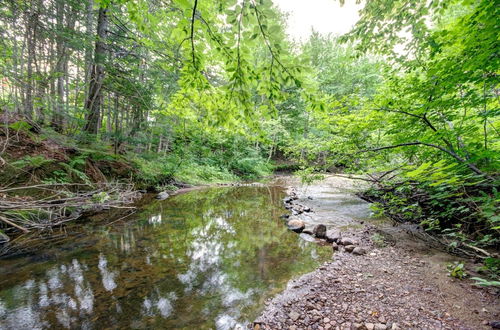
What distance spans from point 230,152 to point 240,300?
16151 mm

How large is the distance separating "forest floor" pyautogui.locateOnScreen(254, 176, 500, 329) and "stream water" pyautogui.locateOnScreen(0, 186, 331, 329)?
36 centimetres

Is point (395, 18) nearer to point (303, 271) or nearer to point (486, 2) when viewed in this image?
point (486, 2)

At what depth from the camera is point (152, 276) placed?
317 centimetres

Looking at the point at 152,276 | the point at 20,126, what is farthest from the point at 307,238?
the point at 20,126

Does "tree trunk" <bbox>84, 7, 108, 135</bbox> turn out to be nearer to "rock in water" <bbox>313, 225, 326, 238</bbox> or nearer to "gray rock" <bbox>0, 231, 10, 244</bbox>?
"gray rock" <bbox>0, 231, 10, 244</bbox>

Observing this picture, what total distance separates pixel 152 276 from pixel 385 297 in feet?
10.5

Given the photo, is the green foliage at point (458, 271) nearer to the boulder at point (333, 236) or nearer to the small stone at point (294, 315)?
the boulder at point (333, 236)

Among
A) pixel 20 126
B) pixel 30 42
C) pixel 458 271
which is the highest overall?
pixel 30 42

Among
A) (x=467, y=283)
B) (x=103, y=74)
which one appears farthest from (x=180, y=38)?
(x=103, y=74)

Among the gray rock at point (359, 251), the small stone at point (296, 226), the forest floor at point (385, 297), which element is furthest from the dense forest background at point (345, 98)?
the small stone at point (296, 226)

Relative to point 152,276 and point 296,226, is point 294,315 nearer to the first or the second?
point 152,276

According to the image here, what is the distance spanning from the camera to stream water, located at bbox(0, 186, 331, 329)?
2.37 m

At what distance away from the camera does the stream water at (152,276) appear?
7.79 ft

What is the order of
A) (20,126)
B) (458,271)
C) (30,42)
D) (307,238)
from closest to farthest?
(458,271), (307,238), (20,126), (30,42)
